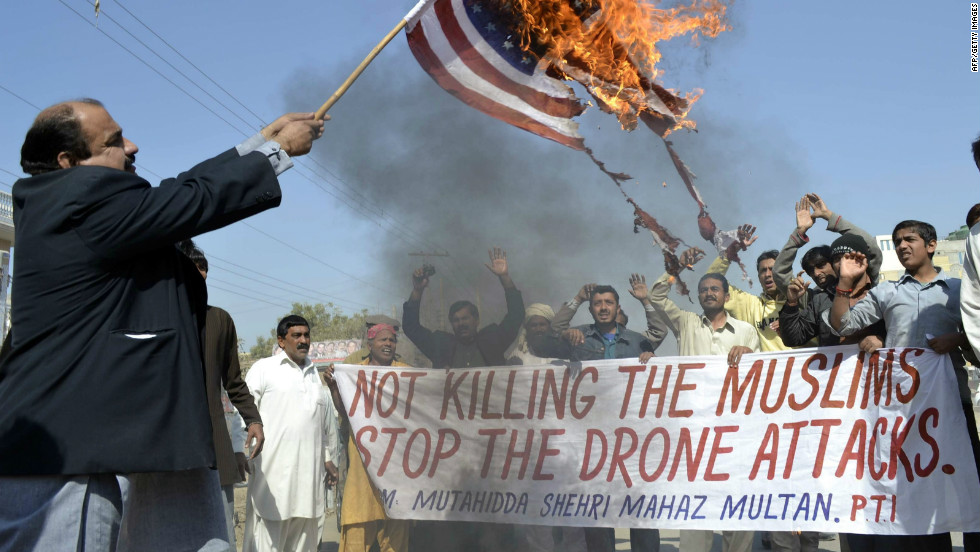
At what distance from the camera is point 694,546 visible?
522cm

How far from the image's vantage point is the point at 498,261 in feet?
21.2

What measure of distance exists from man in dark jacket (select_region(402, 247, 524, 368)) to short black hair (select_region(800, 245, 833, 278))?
6.85ft

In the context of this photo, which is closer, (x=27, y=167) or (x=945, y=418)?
(x=27, y=167)

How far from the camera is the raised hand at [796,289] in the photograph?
15.4 feet

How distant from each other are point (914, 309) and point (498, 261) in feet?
10.2

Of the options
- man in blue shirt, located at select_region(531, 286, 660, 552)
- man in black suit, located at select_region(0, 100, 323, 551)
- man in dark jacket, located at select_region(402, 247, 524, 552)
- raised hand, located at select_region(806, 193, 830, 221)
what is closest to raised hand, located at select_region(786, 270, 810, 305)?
raised hand, located at select_region(806, 193, 830, 221)

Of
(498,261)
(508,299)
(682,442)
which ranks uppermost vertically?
(498,261)

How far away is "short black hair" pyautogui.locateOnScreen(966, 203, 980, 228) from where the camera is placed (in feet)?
14.2

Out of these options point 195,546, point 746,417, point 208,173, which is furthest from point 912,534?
point 208,173

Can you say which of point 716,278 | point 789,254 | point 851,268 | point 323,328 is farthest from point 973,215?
point 323,328

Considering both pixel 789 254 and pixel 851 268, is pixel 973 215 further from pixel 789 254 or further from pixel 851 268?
pixel 789 254

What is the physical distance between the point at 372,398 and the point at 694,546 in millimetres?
2357

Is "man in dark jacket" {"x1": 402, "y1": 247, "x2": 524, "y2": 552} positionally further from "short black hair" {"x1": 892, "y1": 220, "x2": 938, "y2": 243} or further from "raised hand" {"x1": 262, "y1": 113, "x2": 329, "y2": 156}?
"raised hand" {"x1": 262, "y1": 113, "x2": 329, "y2": 156}

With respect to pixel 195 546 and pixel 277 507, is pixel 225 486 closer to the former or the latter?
pixel 277 507
